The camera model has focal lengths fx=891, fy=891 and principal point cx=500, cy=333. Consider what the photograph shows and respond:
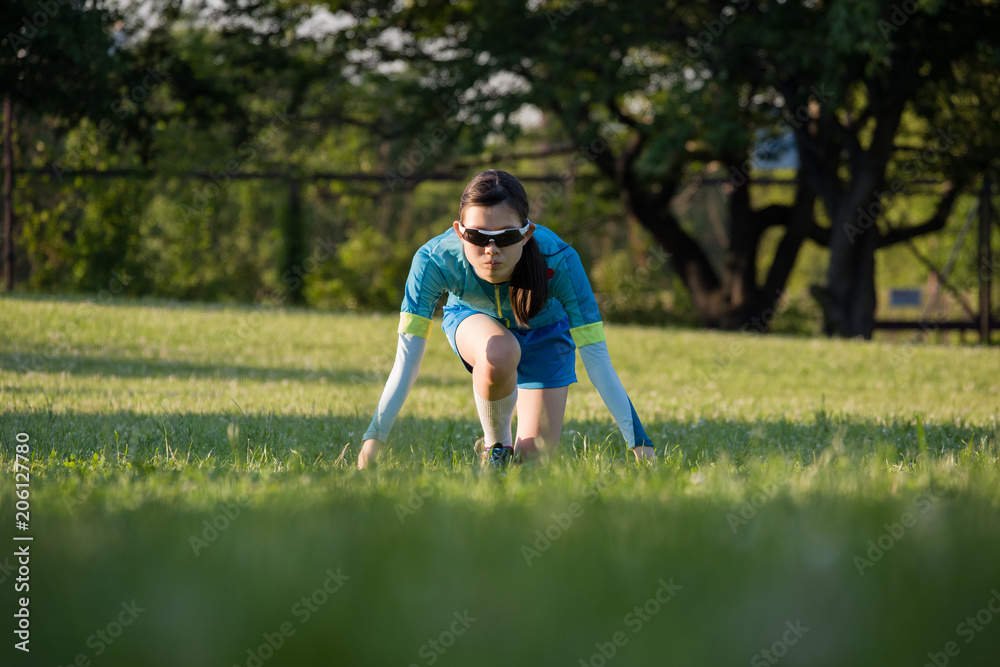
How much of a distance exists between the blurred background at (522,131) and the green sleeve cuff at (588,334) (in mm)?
10181

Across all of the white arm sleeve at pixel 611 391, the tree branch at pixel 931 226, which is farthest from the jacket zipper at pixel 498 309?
the tree branch at pixel 931 226

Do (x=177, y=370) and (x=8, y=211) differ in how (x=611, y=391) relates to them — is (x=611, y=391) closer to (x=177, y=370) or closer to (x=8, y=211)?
(x=177, y=370)

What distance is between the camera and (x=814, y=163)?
665 inches

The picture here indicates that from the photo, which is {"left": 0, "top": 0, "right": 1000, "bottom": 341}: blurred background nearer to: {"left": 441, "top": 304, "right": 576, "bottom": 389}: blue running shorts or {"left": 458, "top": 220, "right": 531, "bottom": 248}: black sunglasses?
{"left": 441, "top": 304, "right": 576, "bottom": 389}: blue running shorts

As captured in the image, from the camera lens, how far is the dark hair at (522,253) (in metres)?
3.99

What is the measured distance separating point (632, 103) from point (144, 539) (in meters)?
20.5

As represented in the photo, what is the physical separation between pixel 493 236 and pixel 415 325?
53cm

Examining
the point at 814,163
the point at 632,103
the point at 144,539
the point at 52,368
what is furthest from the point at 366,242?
the point at 144,539

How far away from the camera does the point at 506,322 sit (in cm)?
467

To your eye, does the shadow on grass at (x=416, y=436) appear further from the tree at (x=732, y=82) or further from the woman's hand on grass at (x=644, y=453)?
the tree at (x=732, y=82)

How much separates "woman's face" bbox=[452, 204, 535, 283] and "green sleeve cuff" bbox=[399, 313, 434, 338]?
37cm

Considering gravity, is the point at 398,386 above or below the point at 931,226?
below

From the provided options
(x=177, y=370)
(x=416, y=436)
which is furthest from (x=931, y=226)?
(x=416, y=436)

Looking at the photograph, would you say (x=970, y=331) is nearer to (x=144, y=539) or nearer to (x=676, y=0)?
(x=676, y=0)
